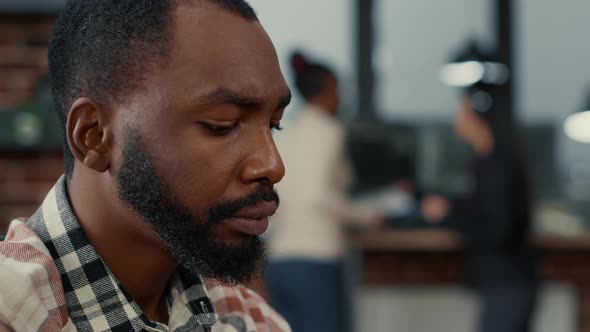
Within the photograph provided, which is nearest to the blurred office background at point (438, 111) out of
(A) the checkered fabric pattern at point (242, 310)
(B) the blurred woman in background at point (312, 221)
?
(B) the blurred woman in background at point (312, 221)

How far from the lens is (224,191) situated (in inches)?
34.9

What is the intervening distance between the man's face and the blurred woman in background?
2160mm

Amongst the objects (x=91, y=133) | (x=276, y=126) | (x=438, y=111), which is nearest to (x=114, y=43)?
(x=91, y=133)

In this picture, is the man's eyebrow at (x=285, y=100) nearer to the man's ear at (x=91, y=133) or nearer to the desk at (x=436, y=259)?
the man's ear at (x=91, y=133)

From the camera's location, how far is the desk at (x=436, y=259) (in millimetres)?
4184

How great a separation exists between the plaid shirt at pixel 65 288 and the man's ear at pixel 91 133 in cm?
6

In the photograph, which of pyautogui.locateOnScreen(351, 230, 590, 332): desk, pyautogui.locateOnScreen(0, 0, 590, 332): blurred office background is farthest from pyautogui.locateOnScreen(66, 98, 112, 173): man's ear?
pyautogui.locateOnScreen(0, 0, 590, 332): blurred office background

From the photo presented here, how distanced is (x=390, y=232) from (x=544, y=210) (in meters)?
1.01

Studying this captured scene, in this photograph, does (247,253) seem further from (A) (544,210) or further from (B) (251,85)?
(A) (544,210)

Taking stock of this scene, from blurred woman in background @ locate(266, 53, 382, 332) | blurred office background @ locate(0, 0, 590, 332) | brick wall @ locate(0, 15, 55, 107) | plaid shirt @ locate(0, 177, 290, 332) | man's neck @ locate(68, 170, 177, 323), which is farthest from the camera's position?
blurred office background @ locate(0, 0, 590, 332)

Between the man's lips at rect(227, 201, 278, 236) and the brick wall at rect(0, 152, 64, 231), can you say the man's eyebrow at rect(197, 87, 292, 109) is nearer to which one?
the man's lips at rect(227, 201, 278, 236)

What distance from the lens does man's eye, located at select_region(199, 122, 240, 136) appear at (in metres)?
0.87

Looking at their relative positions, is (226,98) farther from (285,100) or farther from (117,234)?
(117,234)

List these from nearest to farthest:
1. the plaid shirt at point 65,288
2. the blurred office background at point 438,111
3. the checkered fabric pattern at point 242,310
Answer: the plaid shirt at point 65,288 < the checkered fabric pattern at point 242,310 < the blurred office background at point 438,111
